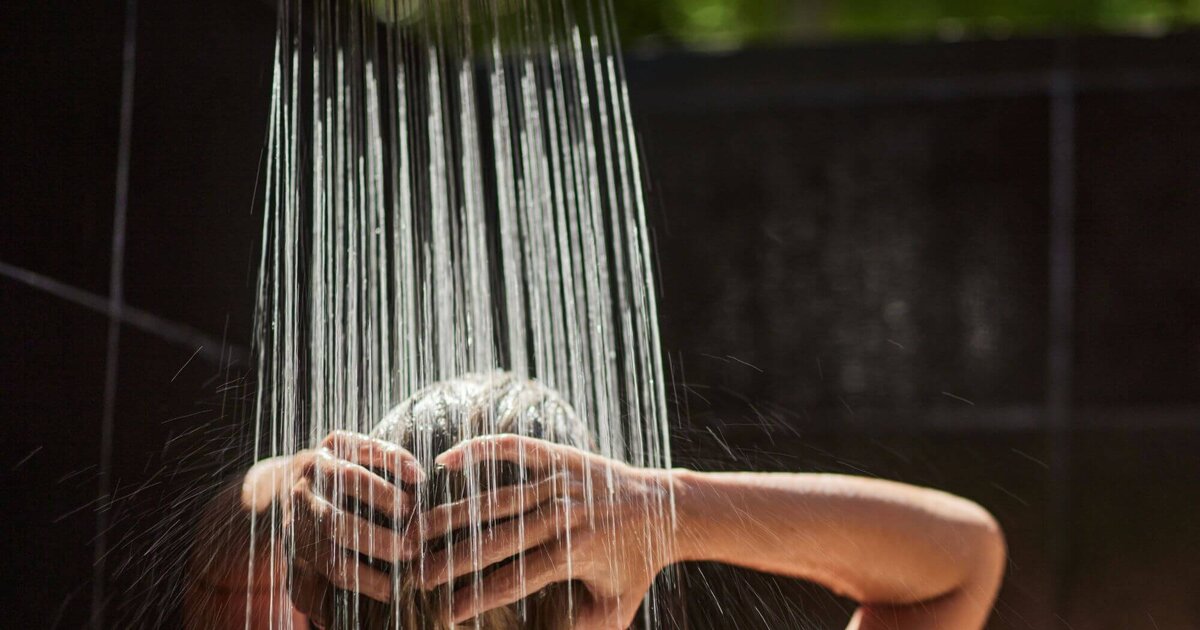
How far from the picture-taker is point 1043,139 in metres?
1.80

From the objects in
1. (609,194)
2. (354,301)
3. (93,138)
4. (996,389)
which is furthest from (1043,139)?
(93,138)

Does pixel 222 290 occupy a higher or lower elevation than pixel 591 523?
higher

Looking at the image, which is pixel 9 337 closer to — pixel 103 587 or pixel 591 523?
pixel 103 587

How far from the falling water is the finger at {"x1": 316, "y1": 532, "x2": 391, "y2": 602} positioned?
3cm

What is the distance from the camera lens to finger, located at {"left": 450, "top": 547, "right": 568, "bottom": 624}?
26.6 inches

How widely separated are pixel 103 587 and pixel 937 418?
4.28 feet

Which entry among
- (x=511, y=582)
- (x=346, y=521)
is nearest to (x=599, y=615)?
(x=511, y=582)

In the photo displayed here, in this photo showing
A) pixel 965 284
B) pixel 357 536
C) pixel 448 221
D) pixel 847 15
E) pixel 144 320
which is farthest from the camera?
pixel 847 15

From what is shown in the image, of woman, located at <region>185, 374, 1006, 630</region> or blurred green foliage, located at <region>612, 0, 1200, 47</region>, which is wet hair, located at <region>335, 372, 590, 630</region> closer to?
woman, located at <region>185, 374, 1006, 630</region>

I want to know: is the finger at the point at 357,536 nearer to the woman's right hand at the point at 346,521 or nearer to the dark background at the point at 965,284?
the woman's right hand at the point at 346,521

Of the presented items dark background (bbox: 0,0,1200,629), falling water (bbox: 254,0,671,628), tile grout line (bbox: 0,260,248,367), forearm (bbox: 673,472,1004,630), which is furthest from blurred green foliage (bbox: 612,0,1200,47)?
forearm (bbox: 673,472,1004,630)

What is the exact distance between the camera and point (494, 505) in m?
0.66

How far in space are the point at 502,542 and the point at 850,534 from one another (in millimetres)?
248

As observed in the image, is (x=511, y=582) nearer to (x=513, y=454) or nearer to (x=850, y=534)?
(x=513, y=454)
